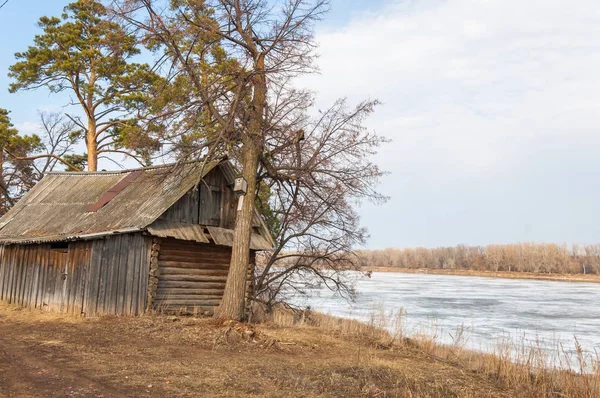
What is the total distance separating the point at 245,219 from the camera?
13352 millimetres

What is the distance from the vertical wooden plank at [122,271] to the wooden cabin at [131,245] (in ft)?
0.09

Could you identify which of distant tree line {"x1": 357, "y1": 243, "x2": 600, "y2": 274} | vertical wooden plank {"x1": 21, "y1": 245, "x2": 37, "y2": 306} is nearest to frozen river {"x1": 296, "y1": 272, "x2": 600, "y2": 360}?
vertical wooden plank {"x1": 21, "y1": 245, "x2": 37, "y2": 306}

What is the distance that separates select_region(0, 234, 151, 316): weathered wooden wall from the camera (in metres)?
14.2

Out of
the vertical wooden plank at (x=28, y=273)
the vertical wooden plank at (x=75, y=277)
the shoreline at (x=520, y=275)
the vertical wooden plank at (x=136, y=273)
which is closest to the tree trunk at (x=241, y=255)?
the vertical wooden plank at (x=136, y=273)

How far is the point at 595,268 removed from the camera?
74.9 metres

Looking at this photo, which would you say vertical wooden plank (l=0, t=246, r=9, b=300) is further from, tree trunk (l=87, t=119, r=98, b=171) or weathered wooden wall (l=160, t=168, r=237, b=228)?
tree trunk (l=87, t=119, r=98, b=171)

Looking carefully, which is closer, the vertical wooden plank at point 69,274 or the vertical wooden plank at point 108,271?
the vertical wooden plank at point 108,271

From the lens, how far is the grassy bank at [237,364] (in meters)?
7.21

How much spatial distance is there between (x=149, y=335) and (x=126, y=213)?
4.87m

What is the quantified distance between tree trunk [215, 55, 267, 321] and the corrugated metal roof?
1.31 m

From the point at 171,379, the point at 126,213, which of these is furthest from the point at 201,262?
the point at 171,379

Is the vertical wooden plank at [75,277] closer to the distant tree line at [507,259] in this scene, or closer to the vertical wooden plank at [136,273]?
the vertical wooden plank at [136,273]

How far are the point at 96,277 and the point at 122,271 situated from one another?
0.75 metres

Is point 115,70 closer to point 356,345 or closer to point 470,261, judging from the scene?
point 356,345
